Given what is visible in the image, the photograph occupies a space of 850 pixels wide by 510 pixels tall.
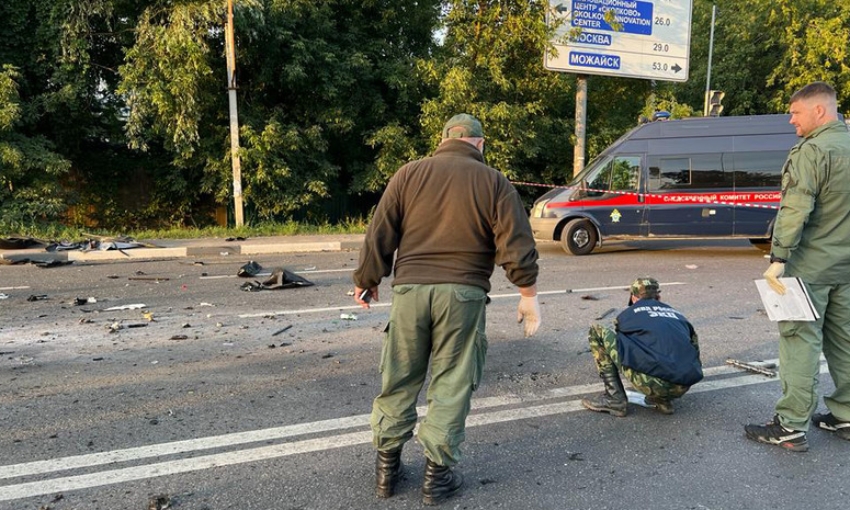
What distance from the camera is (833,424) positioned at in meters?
3.62

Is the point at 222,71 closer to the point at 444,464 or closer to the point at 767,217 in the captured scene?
the point at 767,217

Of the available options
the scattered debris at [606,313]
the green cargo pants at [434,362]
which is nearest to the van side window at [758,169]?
the scattered debris at [606,313]

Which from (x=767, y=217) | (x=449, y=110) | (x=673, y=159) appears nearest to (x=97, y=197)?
(x=449, y=110)

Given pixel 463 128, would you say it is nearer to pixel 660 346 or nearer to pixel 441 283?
pixel 441 283

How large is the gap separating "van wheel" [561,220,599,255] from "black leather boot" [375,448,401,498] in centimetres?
918

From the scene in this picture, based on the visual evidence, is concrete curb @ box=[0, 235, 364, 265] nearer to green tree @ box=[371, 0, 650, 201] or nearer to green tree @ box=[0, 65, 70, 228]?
green tree @ box=[0, 65, 70, 228]

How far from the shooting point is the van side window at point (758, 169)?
11.1 meters

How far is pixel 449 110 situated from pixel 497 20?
3.06 m

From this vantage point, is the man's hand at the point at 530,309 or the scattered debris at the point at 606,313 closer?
the man's hand at the point at 530,309

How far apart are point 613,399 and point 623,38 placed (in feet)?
48.0

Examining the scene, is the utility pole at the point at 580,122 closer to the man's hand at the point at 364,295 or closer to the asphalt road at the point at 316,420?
the asphalt road at the point at 316,420

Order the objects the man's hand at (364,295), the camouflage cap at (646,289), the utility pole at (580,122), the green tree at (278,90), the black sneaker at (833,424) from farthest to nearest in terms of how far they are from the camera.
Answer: the utility pole at (580,122) → the green tree at (278,90) → the camouflage cap at (646,289) → the black sneaker at (833,424) → the man's hand at (364,295)

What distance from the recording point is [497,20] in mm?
16203

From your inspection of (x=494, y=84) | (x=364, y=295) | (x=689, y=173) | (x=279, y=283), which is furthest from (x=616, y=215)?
(x=364, y=295)
